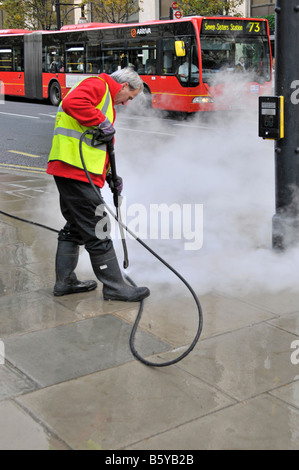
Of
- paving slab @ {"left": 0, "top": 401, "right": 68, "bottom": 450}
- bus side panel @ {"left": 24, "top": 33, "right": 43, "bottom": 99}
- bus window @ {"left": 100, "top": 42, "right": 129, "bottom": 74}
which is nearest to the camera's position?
paving slab @ {"left": 0, "top": 401, "right": 68, "bottom": 450}

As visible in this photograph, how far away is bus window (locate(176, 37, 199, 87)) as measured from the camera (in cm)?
1526

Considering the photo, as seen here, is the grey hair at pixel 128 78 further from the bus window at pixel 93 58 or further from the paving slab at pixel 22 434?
the bus window at pixel 93 58

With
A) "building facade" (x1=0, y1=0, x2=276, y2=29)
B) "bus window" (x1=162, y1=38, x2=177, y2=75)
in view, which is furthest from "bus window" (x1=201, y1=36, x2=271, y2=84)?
"building facade" (x1=0, y1=0, x2=276, y2=29)

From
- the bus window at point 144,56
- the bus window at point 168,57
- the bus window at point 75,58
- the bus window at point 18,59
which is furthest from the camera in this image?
the bus window at point 18,59

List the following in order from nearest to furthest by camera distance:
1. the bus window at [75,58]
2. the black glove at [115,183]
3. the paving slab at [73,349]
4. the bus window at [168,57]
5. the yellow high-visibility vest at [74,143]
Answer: the paving slab at [73,349], the yellow high-visibility vest at [74,143], the black glove at [115,183], the bus window at [168,57], the bus window at [75,58]

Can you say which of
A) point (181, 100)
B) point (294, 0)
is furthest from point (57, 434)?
point (181, 100)

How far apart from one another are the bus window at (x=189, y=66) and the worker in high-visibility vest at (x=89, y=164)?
1155 centimetres

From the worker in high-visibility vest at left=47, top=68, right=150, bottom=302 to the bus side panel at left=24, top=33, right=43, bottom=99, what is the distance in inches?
746

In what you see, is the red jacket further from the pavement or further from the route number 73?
the route number 73

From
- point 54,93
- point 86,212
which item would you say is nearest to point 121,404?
point 86,212

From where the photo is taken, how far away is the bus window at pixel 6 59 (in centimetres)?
2348

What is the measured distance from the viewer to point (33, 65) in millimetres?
22297

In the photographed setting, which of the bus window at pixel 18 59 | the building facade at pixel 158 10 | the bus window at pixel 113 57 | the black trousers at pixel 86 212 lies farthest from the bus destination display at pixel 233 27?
the black trousers at pixel 86 212
